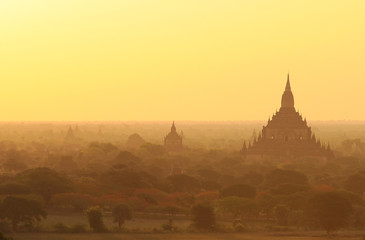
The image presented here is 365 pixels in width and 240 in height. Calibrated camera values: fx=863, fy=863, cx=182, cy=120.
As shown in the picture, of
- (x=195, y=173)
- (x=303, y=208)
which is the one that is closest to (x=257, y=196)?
(x=303, y=208)

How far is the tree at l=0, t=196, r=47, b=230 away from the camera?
164 feet

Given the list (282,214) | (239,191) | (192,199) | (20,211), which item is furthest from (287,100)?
(20,211)

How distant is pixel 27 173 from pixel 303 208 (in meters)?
24.8

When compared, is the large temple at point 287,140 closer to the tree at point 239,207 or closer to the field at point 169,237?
the tree at point 239,207

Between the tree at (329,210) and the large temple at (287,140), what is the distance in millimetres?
59262

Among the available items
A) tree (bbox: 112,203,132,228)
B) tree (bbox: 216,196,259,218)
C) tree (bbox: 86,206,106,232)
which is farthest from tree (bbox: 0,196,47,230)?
tree (bbox: 216,196,259,218)

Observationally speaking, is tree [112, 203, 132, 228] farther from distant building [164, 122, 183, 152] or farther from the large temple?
distant building [164, 122, 183, 152]

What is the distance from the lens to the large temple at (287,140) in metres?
113

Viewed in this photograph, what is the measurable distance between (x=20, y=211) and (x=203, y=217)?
1067 centimetres

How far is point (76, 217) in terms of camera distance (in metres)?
56.3

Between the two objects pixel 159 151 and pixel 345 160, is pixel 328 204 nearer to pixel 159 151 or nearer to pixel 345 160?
pixel 345 160

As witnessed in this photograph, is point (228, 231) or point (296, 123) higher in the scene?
point (296, 123)

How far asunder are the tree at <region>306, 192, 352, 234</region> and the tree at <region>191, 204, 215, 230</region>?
20.4ft

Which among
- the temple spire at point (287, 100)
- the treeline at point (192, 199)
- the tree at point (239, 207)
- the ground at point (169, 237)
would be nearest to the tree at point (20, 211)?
the treeline at point (192, 199)
